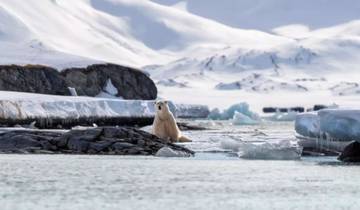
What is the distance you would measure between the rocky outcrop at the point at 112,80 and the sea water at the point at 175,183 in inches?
1557

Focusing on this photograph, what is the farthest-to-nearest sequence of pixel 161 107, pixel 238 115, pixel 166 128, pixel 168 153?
pixel 238 115, pixel 161 107, pixel 166 128, pixel 168 153

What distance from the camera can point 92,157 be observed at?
88.7 ft

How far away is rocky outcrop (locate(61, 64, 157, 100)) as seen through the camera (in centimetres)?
6675

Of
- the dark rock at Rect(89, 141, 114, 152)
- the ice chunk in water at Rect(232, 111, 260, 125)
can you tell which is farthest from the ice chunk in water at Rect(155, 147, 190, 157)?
the ice chunk in water at Rect(232, 111, 260, 125)

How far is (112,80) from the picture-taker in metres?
69.0

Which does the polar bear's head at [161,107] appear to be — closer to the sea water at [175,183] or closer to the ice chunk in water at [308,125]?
the ice chunk in water at [308,125]

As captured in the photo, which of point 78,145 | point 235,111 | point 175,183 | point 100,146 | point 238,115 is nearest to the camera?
point 175,183

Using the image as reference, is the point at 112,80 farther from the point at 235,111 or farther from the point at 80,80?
the point at 235,111

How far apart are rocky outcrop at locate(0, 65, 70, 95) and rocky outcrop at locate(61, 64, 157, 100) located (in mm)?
2800

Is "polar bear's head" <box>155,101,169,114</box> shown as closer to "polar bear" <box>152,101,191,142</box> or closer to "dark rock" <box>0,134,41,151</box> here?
"polar bear" <box>152,101,191,142</box>

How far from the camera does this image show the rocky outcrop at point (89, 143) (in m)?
28.9

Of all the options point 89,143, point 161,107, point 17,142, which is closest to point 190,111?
point 161,107

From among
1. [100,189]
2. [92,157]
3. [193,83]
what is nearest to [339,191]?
[100,189]

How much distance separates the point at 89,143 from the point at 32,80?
33055 mm
